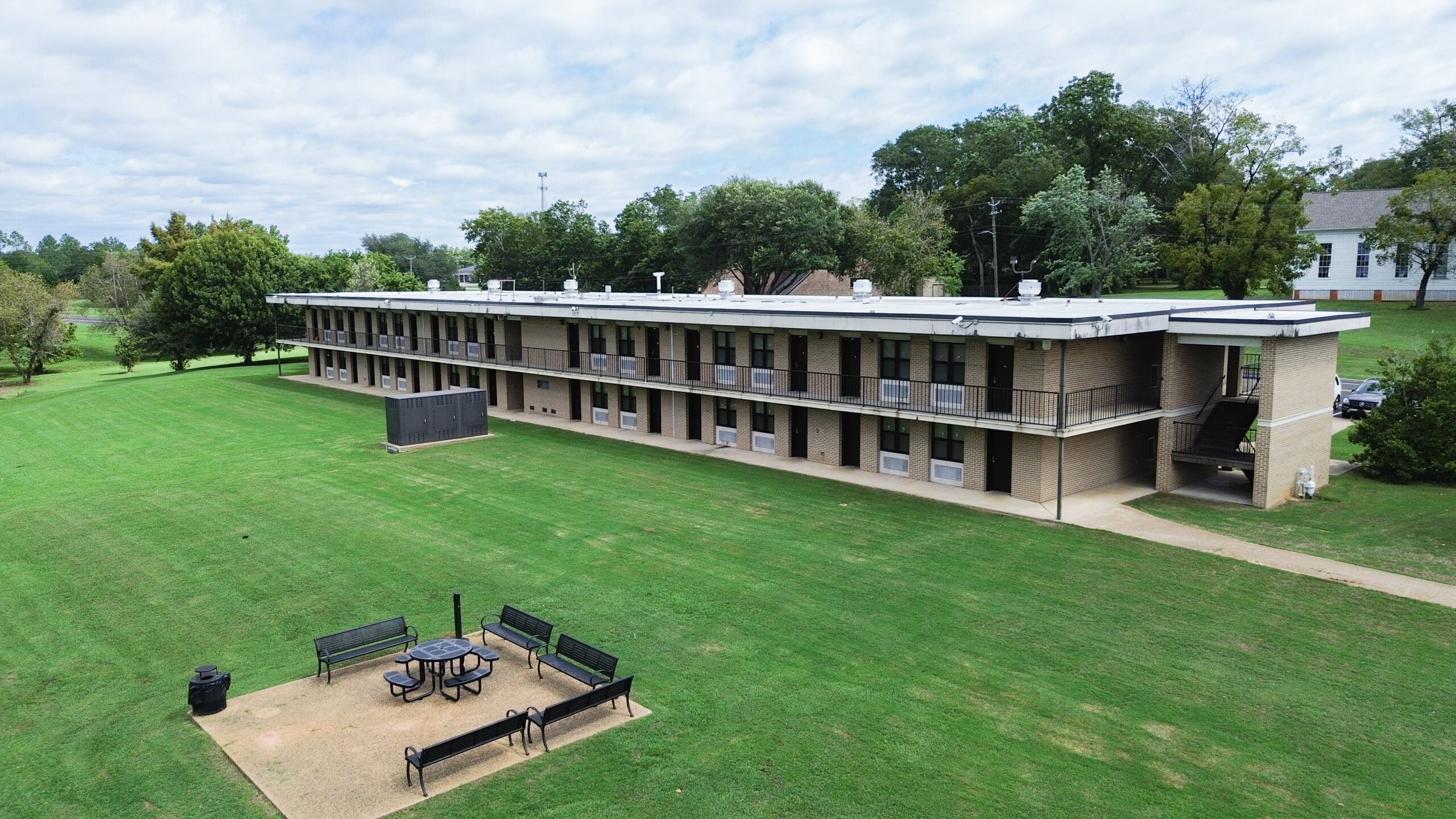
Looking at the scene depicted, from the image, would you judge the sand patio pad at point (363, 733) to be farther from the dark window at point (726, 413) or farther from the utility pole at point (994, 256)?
the utility pole at point (994, 256)

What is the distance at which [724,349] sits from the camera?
3378cm

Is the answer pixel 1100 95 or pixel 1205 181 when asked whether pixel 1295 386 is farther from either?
pixel 1100 95

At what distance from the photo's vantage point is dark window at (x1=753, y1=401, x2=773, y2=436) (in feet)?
105

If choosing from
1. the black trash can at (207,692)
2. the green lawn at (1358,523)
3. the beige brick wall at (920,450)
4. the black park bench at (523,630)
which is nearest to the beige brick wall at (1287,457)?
the green lawn at (1358,523)

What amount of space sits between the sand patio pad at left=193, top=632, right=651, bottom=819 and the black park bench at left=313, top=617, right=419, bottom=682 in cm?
27

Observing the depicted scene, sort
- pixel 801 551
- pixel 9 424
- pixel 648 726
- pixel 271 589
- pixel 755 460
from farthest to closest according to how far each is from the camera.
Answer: pixel 9 424 → pixel 755 460 → pixel 801 551 → pixel 271 589 → pixel 648 726

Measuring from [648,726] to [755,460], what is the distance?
18315 millimetres

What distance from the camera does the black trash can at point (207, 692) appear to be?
13.1m

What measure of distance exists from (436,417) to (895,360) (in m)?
17.3

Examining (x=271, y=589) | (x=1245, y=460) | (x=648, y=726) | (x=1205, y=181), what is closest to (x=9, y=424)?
(x=271, y=589)

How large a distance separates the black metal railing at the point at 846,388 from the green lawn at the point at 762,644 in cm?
294

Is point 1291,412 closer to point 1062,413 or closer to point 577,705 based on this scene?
point 1062,413

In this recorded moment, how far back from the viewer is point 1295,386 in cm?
2502

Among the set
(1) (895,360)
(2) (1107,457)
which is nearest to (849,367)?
(1) (895,360)
